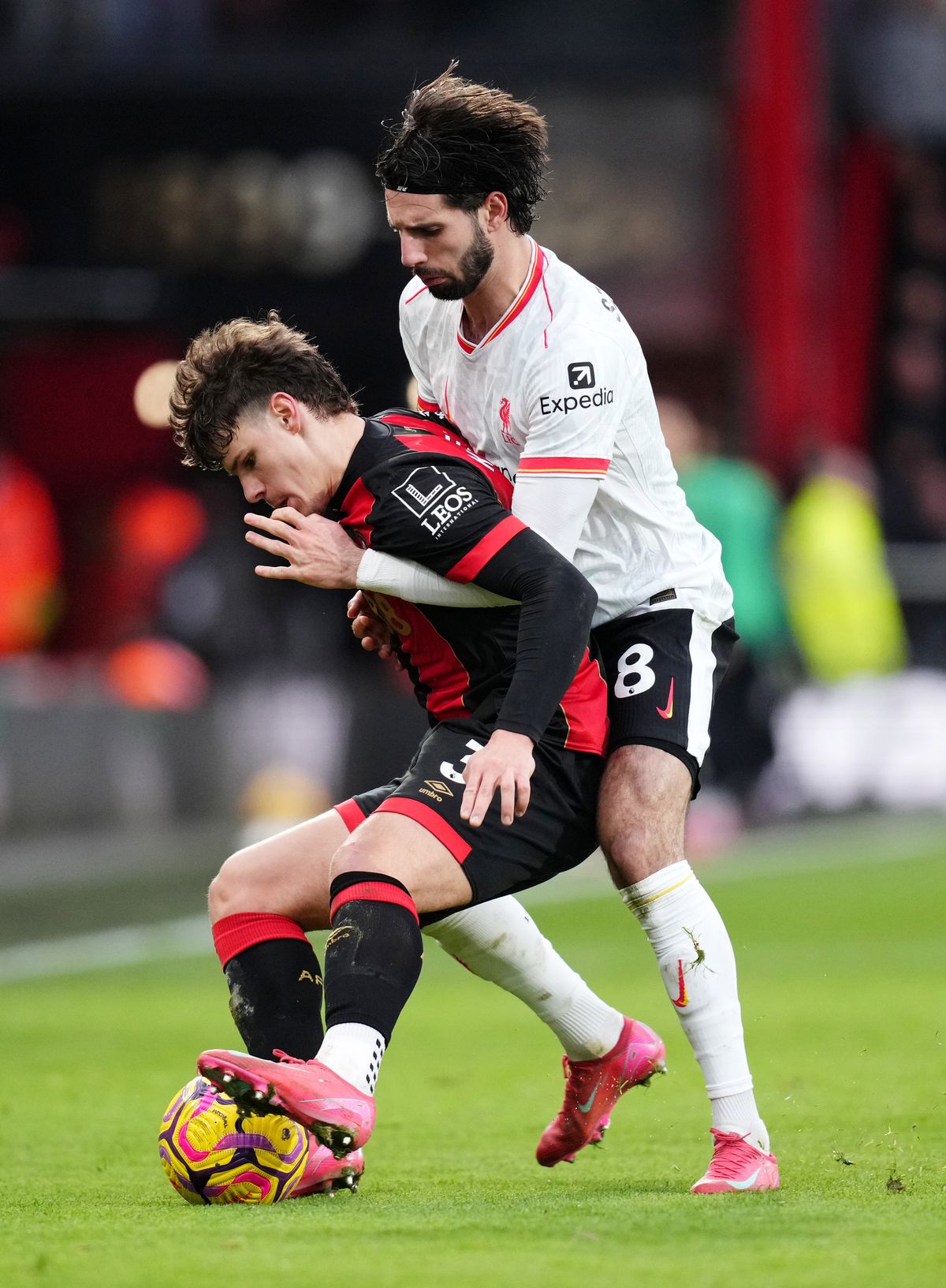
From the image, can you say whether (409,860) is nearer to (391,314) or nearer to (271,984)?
(271,984)

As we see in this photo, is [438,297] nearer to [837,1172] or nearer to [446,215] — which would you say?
[446,215]

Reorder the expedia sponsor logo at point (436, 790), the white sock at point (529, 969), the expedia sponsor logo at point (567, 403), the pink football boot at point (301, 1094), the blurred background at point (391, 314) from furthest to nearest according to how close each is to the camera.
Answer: the blurred background at point (391, 314) < the white sock at point (529, 969) < the expedia sponsor logo at point (567, 403) < the expedia sponsor logo at point (436, 790) < the pink football boot at point (301, 1094)

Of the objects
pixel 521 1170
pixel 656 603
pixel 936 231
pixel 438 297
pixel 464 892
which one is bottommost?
pixel 521 1170

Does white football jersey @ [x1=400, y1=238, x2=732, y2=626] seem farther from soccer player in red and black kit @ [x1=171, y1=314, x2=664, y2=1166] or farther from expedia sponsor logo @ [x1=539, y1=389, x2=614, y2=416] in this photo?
soccer player in red and black kit @ [x1=171, y1=314, x2=664, y2=1166]

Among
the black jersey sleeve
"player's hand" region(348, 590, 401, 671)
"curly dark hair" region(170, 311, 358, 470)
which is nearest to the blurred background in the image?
"player's hand" region(348, 590, 401, 671)

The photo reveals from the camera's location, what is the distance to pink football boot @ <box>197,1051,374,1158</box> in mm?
4172

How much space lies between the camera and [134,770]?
12.7 metres

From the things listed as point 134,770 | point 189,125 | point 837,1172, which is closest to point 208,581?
point 134,770

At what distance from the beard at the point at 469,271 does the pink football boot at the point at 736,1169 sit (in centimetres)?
183

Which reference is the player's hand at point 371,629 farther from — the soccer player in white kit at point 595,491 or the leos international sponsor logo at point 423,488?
the leos international sponsor logo at point 423,488

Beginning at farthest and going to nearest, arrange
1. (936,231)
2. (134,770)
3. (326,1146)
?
(936,231)
(134,770)
(326,1146)

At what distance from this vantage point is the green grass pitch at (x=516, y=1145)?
3881mm

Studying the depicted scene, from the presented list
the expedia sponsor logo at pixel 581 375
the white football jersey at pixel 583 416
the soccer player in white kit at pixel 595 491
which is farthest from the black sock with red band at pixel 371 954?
the expedia sponsor logo at pixel 581 375

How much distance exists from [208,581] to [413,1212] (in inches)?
417
